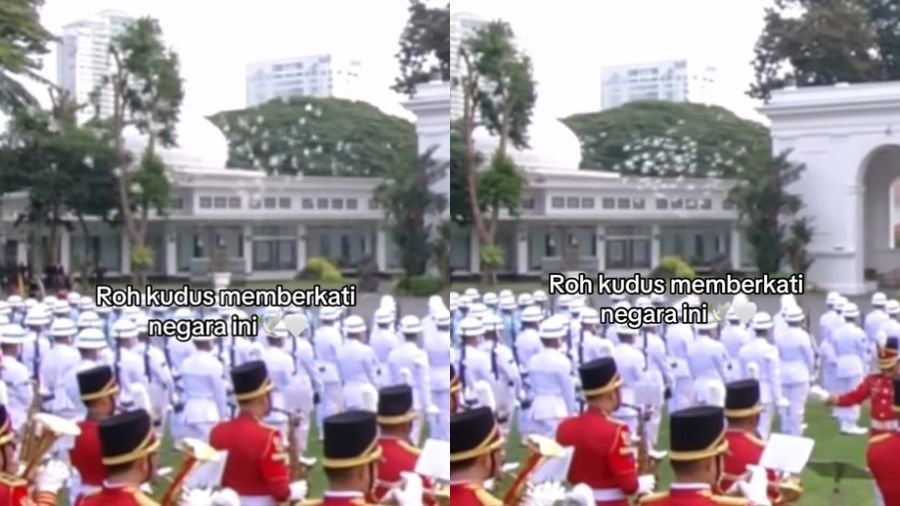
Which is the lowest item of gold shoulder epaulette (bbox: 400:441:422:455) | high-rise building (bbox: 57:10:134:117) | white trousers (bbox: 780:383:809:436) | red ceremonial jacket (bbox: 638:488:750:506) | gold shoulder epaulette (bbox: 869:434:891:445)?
white trousers (bbox: 780:383:809:436)

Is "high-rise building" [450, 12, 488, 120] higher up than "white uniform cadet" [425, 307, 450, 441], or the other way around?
"high-rise building" [450, 12, 488, 120]

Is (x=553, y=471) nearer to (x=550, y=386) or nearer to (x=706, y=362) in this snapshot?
(x=706, y=362)

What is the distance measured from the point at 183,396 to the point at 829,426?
5835 millimetres

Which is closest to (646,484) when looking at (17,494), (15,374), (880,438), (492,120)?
(880,438)

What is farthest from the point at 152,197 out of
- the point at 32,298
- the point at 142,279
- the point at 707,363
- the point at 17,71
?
the point at 707,363

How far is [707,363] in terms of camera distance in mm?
8422

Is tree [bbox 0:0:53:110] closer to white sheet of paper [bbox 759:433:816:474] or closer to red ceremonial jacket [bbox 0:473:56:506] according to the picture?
red ceremonial jacket [bbox 0:473:56:506]

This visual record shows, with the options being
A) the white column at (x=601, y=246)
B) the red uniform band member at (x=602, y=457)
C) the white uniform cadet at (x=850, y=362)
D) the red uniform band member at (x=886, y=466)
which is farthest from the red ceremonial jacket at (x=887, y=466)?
the white uniform cadet at (x=850, y=362)

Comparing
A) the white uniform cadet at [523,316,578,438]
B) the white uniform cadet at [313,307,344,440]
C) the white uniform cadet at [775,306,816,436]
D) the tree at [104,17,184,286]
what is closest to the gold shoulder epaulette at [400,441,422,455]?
the white uniform cadet at [313,307,344,440]

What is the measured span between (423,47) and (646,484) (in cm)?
190

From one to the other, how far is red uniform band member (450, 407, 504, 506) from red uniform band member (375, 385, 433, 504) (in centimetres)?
36

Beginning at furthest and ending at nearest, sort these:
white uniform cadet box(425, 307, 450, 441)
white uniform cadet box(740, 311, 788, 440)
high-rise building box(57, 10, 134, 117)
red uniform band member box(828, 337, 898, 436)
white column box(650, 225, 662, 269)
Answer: white uniform cadet box(740, 311, 788, 440) < red uniform band member box(828, 337, 898, 436) < high-rise building box(57, 10, 134, 117) < white column box(650, 225, 662, 269) < white uniform cadet box(425, 307, 450, 441)

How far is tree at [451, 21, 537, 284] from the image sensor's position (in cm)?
532

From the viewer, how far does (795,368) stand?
11.1m
